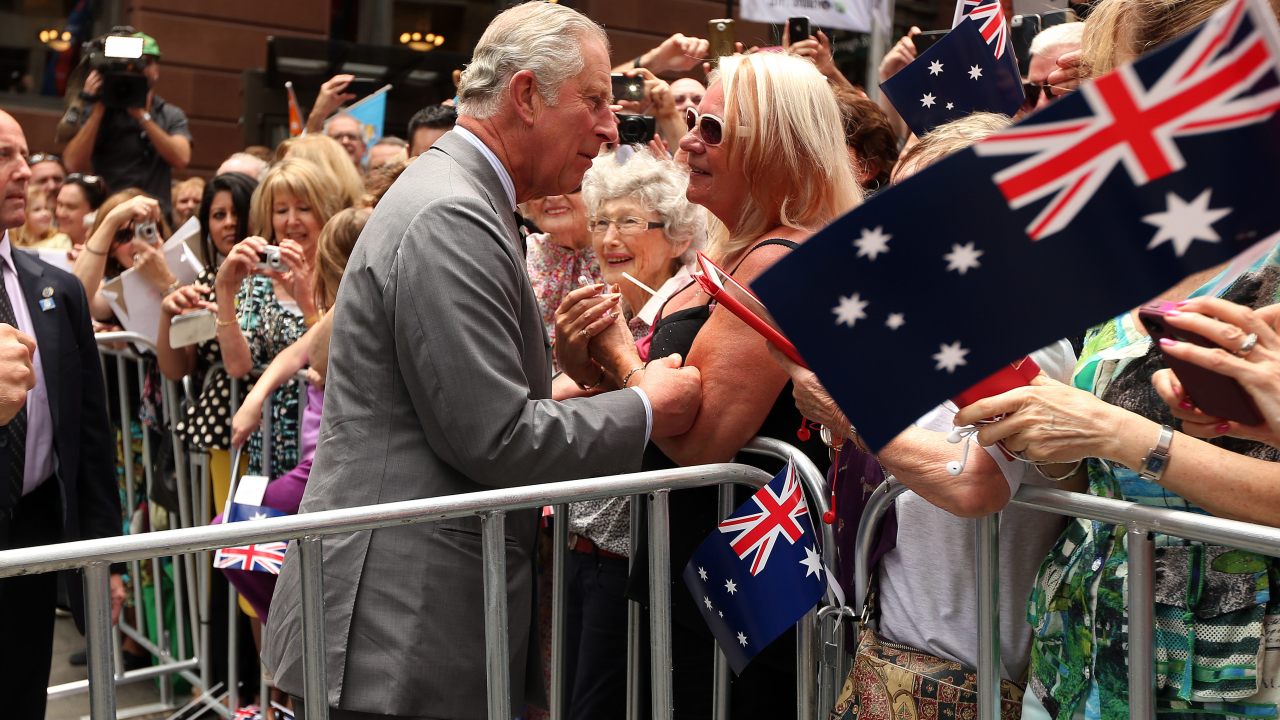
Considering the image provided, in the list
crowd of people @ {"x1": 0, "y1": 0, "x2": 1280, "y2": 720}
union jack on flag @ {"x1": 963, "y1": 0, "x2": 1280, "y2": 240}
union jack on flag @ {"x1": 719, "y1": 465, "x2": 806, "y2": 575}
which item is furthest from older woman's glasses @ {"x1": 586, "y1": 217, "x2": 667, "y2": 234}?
union jack on flag @ {"x1": 963, "y1": 0, "x2": 1280, "y2": 240}

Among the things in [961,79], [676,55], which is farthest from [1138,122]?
[676,55]

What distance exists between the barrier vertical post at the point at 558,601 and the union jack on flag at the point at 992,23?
5.90 ft

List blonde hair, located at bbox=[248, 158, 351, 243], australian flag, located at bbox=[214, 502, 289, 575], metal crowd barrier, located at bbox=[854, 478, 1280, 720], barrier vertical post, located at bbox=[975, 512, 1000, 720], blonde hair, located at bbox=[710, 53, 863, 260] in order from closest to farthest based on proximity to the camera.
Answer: metal crowd barrier, located at bbox=[854, 478, 1280, 720] → barrier vertical post, located at bbox=[975, 512, 1000, 720] → blonde hair, located at bbox=[710, 53, 863, 260] → australian flag, located at bbox=[214, 502, 289, 575] → blonde hair, located at bbox=[248, 158, 351, 243]

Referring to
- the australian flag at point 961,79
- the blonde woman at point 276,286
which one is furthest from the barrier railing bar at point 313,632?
the blonde woman at point 276,286

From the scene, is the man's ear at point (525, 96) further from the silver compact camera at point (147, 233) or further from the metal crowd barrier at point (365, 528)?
the silver compact camera at point (147, 233)

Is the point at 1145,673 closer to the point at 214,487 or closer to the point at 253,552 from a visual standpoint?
the point at 253,552

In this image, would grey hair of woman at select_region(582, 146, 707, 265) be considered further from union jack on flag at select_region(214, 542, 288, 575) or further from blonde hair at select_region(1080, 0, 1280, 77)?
blonde hair at select_region(1080, 0, 1280, 77)

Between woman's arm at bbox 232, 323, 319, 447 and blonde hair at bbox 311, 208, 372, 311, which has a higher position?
blonde hair at bbox 311, 208, 372, 311

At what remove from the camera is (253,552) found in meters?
3.63

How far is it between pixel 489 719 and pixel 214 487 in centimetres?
300

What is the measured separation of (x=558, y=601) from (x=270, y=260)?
7.59 ft

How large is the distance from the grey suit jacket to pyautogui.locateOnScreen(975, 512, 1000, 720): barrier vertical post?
718mm

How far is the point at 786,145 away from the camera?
3047 millimetres

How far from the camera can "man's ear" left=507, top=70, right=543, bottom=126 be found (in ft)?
8.83
